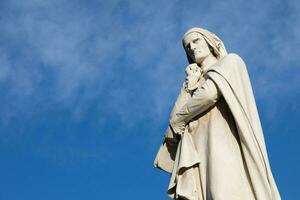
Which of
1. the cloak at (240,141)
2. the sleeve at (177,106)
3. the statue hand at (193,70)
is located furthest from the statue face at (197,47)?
the sleeve at (177,106)

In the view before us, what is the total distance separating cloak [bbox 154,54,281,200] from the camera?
34.1 ft

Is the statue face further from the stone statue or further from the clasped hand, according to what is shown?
the clasped hand

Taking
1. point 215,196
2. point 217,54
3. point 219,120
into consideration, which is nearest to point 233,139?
point 219,120

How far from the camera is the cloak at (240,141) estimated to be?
409 inches

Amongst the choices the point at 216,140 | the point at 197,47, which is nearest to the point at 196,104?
the point at 216,140

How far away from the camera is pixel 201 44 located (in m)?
12.4

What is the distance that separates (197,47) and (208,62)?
0.36 meters

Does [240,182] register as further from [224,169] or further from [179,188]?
[179,188]

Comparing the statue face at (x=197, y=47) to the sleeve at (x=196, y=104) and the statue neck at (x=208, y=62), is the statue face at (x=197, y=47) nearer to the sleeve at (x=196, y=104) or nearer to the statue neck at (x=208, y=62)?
the statue neck at (x=208, y=62)

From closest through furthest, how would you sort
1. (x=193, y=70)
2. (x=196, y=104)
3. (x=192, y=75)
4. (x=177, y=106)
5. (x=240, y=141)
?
(x=240, y=141) < (x=196, y=104) < (x=177, y=106) < (x=192, y=75) < (x=193, y=70)

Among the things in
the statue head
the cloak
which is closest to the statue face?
the statue head

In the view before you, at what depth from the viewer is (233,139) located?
11.0 m

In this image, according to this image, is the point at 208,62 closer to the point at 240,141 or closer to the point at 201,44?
the point at 201,44

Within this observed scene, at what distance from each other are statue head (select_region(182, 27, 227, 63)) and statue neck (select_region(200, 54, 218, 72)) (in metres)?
0.07
